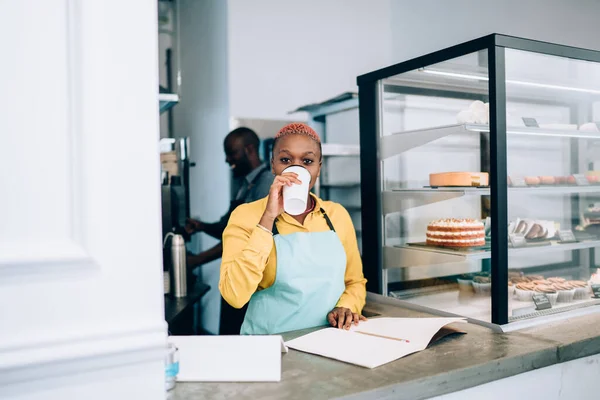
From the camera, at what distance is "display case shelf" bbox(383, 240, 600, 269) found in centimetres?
229

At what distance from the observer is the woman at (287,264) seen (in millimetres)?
1979

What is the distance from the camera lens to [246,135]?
4.13m

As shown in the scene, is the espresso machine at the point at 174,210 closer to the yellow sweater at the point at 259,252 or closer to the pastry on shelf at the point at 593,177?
the yellow sweater at the point at 259,252

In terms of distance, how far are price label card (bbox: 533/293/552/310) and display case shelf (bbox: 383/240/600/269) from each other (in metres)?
0.19

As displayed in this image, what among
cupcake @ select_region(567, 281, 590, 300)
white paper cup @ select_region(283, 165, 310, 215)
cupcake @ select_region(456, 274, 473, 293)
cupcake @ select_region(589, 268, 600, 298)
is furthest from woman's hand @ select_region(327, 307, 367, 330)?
cupcake @ select_region(589, 268, 600, 298)

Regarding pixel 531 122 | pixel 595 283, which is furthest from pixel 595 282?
pixel 531 122

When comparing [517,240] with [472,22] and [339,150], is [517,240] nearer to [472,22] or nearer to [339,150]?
[339,150]

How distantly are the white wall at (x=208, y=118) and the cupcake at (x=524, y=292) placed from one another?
277 centimetres

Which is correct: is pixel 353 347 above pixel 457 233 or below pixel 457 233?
below

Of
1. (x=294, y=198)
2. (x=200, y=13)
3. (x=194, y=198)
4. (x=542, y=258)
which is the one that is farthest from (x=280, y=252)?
(x=200, y=13)

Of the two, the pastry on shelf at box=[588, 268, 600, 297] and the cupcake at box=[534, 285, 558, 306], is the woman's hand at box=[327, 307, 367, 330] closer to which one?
the cupcake at box=[534, 285, 558, 306]

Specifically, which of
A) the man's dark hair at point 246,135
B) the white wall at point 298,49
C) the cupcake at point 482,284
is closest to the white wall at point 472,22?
the white wall at point 298,49

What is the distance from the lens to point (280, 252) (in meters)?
2.09

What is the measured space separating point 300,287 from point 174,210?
2.10 m
